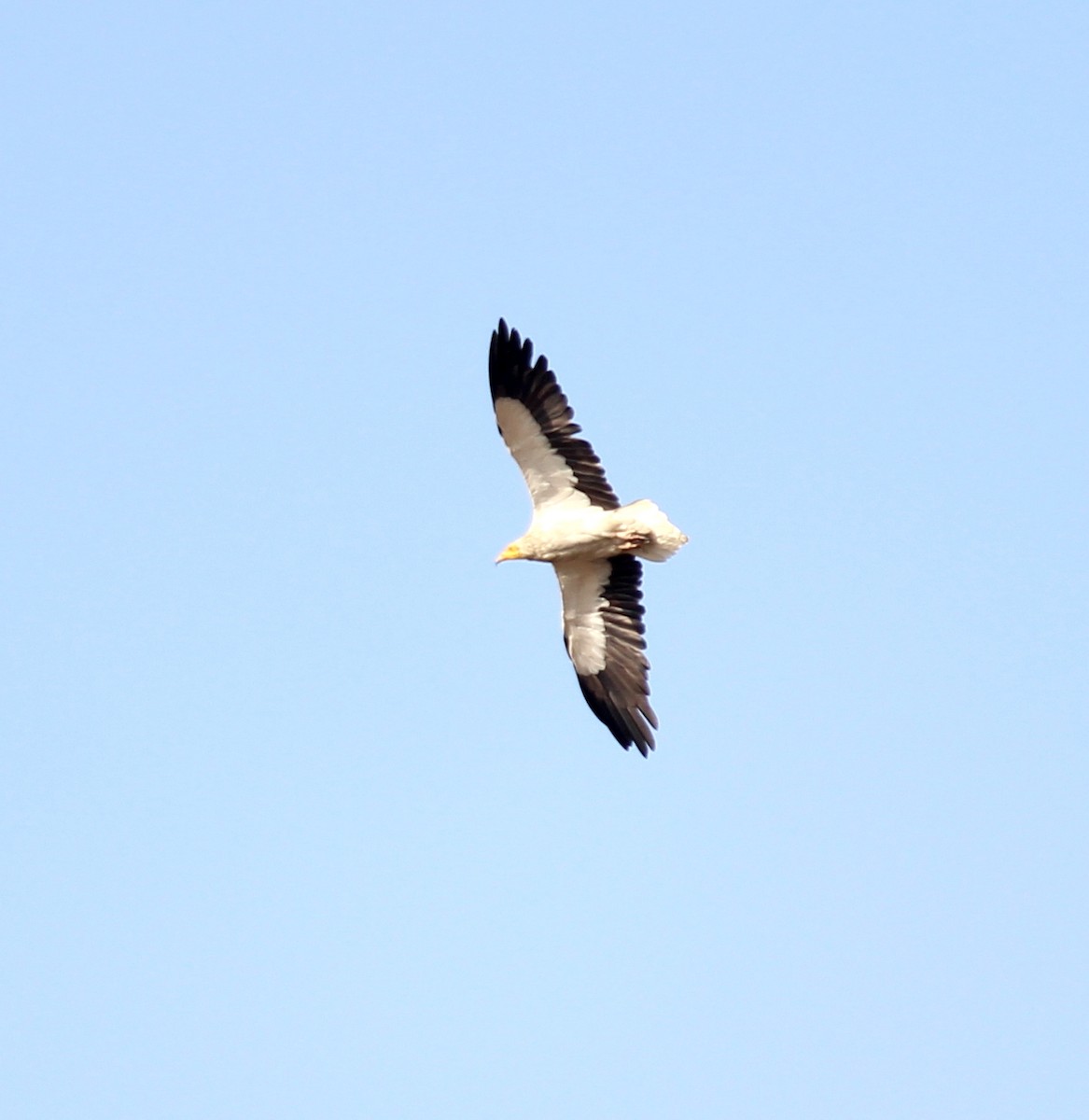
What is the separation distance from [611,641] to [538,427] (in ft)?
8.99

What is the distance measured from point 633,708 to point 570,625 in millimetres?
1213

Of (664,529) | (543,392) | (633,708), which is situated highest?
(543,392)

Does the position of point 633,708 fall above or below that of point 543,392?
below

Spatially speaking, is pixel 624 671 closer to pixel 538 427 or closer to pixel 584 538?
pixel 584 538

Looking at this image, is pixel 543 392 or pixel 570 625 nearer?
pixel 543 392

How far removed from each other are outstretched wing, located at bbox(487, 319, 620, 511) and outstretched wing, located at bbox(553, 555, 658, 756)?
102 centimetres

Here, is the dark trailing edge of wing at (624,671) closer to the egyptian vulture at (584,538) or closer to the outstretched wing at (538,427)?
the egyptian vulture at (584,538)

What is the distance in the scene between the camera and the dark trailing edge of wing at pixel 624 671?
2230 centimetres

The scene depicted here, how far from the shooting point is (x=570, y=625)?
2277cm

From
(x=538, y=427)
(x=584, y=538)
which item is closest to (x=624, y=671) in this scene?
(x=584, y=538)

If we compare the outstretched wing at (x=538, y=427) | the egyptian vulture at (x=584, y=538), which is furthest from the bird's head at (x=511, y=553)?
the outstretched wing at (x=538, y=427)

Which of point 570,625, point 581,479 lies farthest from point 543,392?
point 570,625

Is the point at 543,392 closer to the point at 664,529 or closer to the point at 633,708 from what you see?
the point at 664,529

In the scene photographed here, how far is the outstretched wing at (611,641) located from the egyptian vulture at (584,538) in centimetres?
1
